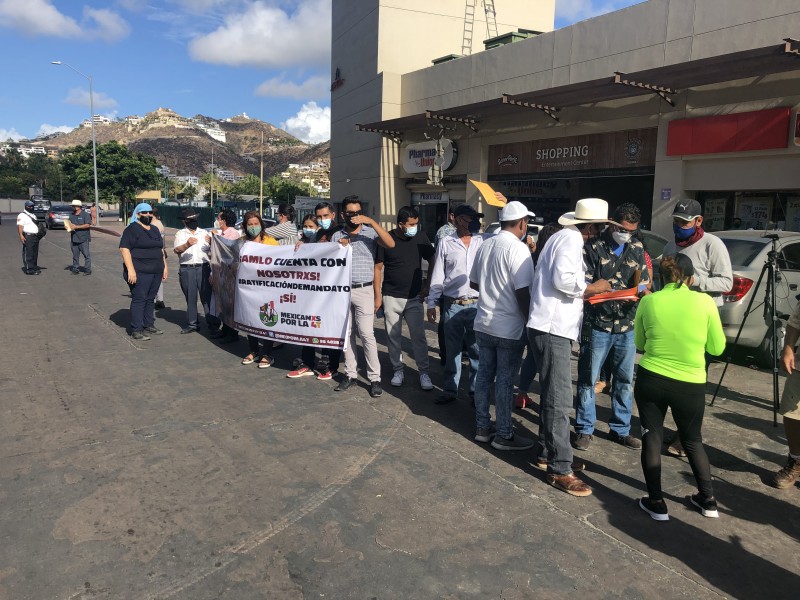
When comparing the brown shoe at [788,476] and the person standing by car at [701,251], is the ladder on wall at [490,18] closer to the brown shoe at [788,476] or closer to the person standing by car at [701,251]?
the person standing by car at [701,251]

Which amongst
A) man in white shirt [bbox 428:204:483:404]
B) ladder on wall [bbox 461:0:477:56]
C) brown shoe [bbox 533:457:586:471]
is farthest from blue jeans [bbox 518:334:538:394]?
ladder on wall [bbox 461:0:477:56]

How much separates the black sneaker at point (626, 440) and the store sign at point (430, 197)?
16850 millimetres

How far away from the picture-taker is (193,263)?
31.0 ft

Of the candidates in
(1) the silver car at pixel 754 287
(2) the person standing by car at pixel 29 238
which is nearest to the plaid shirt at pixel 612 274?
(1) the silver car at pixel 754 287

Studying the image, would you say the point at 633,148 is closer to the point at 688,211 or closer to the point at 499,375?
the point at 688,211

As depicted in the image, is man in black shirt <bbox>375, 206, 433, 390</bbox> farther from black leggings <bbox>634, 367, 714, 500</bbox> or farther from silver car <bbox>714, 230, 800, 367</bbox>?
silver car <bbox>714, 230, 800, 367</bbox>

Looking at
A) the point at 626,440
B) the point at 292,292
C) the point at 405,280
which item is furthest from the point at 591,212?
the point at 292,292

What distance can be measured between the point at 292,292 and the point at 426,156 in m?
15.0

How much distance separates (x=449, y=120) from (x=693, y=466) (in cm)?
1659

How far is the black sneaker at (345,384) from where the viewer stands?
21.6 feet

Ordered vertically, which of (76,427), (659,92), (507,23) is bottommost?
(76,427)

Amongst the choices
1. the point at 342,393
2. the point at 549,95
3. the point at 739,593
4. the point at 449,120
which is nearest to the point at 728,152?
the point at 549,95

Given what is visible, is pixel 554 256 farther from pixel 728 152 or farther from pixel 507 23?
pixel 507 23

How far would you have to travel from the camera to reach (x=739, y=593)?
10.5ft
